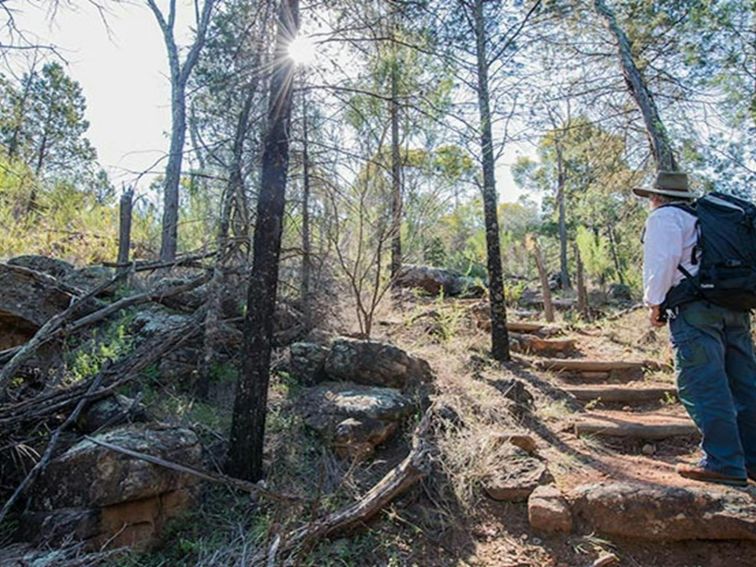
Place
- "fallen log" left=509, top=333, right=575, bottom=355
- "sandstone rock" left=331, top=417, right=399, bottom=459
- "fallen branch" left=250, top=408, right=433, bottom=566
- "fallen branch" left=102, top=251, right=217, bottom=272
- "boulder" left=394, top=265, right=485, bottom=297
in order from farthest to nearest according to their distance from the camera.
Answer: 1. "boulder" left=394, top=265, right=485, bottom=297
2. "fallen log" left=509, top=333, right=575, bottom=355
3. "fallen branch" left=102, top=251, right=217, bottom=272
4. "sandstone rock" left=331, top=417, right=399, bottom=459
5. "fallen branch" left=250, top=408, right=433, bottom=566

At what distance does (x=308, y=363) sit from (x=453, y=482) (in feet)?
5.87

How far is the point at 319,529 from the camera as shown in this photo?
Result: 223cm

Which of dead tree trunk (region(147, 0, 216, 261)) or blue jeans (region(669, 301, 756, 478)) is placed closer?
blue jeans (region(669, 301, 756, 478))

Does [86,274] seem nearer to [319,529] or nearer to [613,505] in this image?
[319,529]

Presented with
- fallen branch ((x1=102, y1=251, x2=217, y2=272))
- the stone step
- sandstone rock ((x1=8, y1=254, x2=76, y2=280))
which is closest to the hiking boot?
fallen branch ((x1=102, y1=251, x2=217, y2=272))

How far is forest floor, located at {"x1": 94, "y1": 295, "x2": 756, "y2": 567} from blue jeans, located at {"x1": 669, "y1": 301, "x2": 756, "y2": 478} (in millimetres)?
424

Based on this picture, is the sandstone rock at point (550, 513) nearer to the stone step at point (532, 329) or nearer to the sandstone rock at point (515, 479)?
the sandstone rock at point (515, 479)

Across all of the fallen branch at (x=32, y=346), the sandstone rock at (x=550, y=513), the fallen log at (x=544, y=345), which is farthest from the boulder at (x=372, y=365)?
the fallen log at (x=544, y=345)

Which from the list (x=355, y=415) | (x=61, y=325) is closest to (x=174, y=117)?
(x=61, y=325)

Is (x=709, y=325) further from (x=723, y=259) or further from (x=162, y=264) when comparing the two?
(x=162, y=264)

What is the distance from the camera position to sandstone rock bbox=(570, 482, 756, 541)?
7.06ft

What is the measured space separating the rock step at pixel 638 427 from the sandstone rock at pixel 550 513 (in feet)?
4.26

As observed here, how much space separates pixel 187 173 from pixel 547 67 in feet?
17.3

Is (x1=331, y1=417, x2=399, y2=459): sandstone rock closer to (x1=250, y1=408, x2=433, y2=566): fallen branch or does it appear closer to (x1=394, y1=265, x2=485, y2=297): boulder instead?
(x1=250, y1=408, x2=433, y2=566): fallen branch
